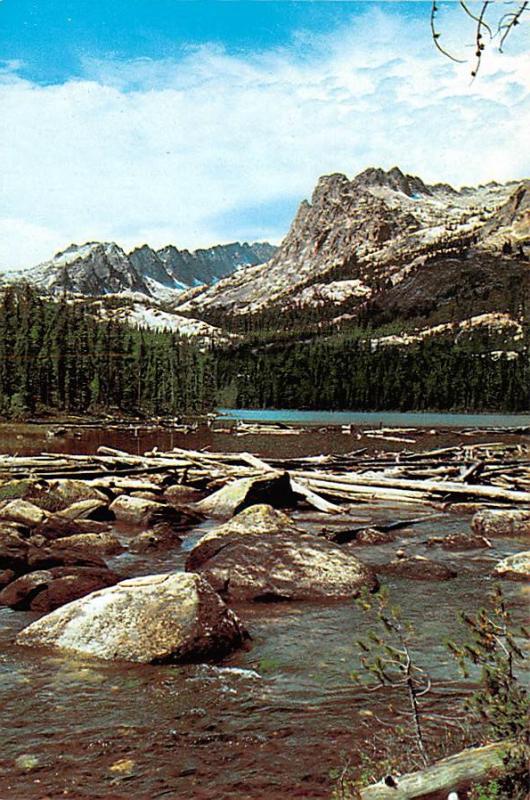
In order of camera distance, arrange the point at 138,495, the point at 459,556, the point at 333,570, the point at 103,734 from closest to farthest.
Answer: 1. the point at 103,734
2. the point at 333,570
3. the point at 459,556
4. the point at 138,495

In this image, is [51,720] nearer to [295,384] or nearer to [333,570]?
[333,570]

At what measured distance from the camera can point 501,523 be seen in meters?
16.8

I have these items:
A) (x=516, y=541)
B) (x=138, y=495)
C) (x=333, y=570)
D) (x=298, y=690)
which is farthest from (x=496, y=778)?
(x=138, y=495)

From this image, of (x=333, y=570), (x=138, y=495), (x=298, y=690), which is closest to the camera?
(x=298, y=690)

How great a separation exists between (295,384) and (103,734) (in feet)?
630

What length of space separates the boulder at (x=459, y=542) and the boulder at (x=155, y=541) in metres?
5.86

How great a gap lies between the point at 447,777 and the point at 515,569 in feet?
28.9

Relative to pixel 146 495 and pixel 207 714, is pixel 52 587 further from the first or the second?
pixel 146 495

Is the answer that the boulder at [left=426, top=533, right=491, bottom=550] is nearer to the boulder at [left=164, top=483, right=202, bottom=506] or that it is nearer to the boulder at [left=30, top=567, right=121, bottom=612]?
the boulder at [left=30, top=567, right=121, bottom=612]

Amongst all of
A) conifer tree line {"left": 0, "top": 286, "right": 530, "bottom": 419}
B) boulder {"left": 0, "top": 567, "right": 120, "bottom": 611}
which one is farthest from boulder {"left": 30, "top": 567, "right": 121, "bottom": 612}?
conifer tree line {"left": 0, "top": 286, "right": 530, "bottom": 419}

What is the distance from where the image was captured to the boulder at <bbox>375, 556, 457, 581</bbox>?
12102 millimetres

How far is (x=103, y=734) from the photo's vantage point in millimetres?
6055

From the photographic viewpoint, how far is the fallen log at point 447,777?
12.2 ft

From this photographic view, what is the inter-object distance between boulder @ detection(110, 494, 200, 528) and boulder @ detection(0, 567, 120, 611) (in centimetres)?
660
